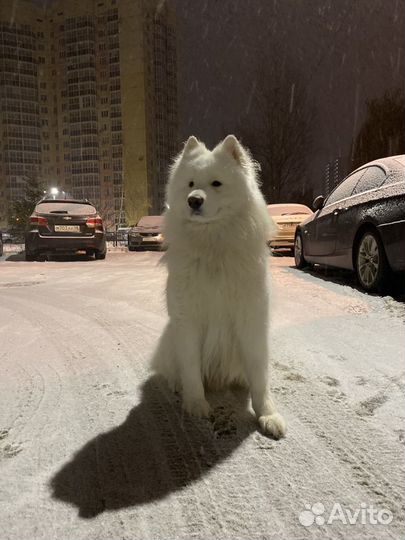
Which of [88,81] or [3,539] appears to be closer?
[3,539]

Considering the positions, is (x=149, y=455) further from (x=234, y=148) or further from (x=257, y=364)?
(x=234, y=148)

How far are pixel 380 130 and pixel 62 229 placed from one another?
23584 millimetres

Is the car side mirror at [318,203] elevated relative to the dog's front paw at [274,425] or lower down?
elevated

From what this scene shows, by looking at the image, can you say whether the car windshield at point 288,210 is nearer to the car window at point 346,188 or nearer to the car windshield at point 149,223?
the car window at point 346,188

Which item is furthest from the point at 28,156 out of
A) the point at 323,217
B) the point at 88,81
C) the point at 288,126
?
the point at 323,217

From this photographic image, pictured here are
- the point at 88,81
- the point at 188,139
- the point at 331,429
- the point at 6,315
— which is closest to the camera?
the point at 331,429

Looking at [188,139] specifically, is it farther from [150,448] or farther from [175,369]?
[150,448]

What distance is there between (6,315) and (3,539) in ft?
10.9

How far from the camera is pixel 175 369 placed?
2.27 m

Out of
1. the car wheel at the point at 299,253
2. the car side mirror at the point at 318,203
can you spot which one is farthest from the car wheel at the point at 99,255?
the car side mirror at the point at 318,203

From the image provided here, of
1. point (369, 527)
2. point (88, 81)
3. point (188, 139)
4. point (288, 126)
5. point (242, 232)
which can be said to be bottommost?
point (369, 527)

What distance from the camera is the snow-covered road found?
1279 millimetres

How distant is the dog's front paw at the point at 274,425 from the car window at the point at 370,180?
13.2ft

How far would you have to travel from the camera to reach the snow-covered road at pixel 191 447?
1.28 m
